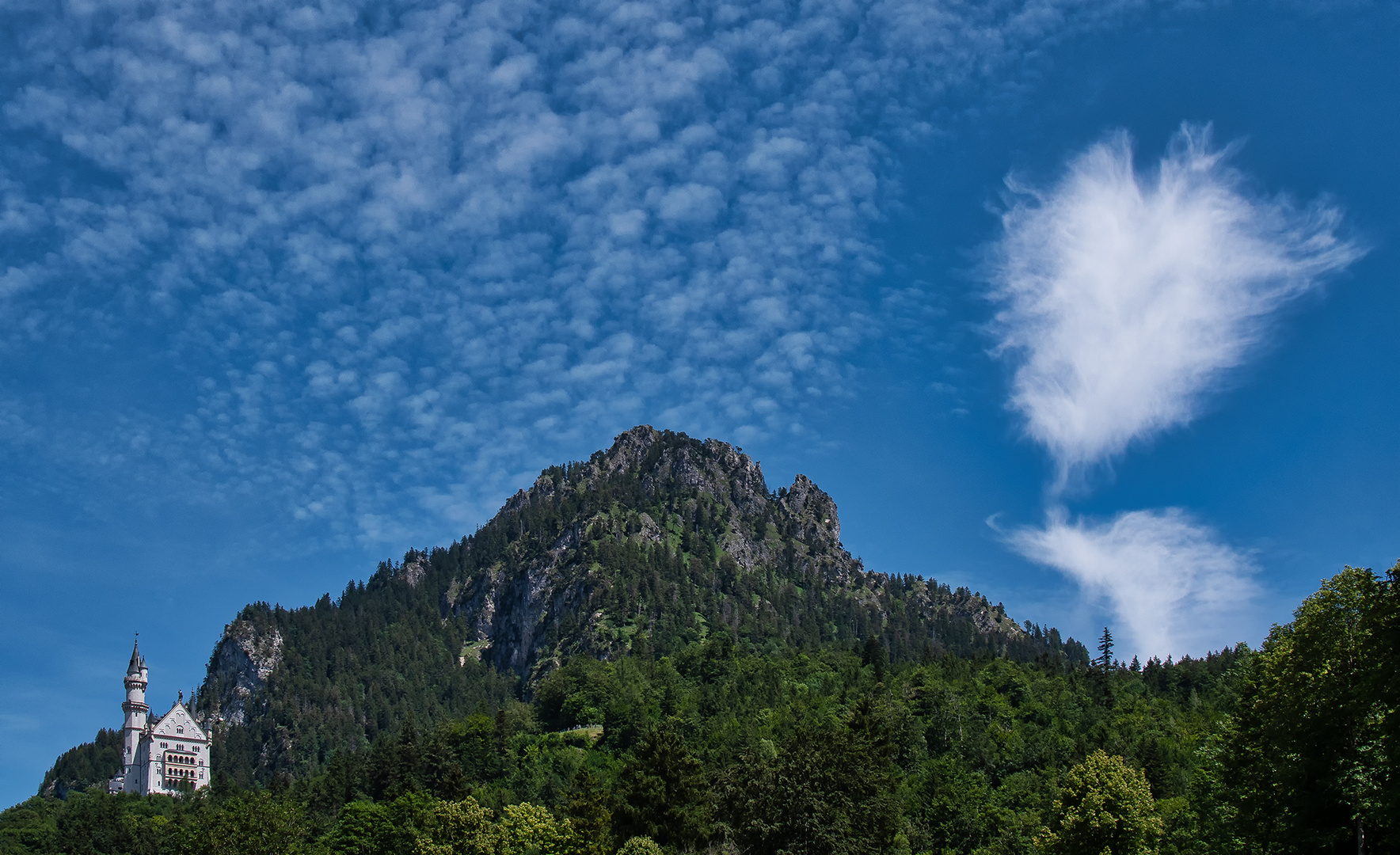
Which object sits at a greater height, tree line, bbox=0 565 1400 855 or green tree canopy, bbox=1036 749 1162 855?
tree line, bbox=0 565 1400 855

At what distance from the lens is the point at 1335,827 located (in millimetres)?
44250

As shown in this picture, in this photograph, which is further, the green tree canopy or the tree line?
the green tree canopy

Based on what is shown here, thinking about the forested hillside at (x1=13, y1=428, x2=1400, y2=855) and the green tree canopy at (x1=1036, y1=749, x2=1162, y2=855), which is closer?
the forested hillside at (x1=13, y1=428, x2=1400, y2=855)

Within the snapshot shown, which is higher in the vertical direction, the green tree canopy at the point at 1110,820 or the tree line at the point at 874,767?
the tree line at the point at 874,767

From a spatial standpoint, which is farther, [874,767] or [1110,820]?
[874,767]

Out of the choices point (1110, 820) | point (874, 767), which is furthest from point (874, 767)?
point (1110, 820)

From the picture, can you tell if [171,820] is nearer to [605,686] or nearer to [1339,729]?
[605,686]

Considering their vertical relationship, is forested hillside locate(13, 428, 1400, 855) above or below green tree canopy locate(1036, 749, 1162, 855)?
above

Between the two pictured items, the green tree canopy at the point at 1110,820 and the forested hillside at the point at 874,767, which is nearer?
the forested hillside at the point at 874,767

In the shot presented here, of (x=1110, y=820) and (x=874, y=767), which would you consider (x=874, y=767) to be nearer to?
(x=874, y=767)

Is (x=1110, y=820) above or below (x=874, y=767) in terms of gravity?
below

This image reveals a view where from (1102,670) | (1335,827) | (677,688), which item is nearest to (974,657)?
(1102,670)

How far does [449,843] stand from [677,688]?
9100 cm

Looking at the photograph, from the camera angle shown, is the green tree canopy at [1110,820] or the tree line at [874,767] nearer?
the tree line at [874,767]
